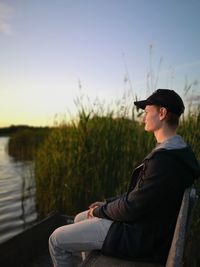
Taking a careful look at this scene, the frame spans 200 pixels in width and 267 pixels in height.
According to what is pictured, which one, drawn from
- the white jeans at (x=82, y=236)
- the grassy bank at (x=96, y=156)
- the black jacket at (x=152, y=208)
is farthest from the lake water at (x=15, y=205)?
the black jacket at (x=152, y=208)

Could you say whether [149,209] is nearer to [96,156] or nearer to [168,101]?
[168,101]

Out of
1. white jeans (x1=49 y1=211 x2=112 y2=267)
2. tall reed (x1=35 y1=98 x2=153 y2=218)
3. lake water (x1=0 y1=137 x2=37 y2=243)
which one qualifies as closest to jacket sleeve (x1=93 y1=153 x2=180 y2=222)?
white jeans (x1=49 y1=211 x2=112 y2=267)

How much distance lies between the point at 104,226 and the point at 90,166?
3162mm

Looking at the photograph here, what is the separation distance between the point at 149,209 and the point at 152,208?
0.06ft

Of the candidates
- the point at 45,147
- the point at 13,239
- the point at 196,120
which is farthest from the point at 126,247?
the point at 45,147

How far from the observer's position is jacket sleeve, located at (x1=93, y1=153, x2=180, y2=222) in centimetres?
227

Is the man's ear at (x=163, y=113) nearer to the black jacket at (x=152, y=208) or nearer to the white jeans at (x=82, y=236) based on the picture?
the black jacket at (x=152, y=208)

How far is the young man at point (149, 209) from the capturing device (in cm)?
230

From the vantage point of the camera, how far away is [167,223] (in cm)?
240

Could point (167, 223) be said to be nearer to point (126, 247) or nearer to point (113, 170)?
point (126, 247)

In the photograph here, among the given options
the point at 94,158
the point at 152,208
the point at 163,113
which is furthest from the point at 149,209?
the point at 94,158

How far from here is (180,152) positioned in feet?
7.64

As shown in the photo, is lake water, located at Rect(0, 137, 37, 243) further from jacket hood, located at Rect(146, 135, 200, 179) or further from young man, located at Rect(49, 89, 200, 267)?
jacket hood, located at Rect(146, 135, 200, 179)

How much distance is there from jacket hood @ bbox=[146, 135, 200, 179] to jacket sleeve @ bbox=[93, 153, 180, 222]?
44 mm
